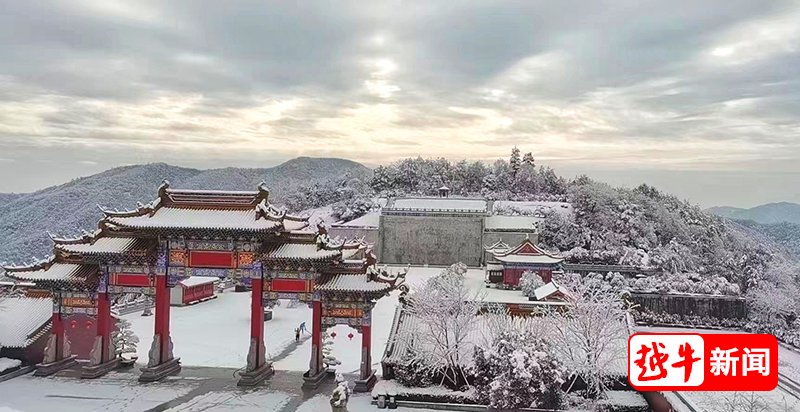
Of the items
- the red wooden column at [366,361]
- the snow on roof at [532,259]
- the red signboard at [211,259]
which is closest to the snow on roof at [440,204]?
the snow on roof at [532,259]

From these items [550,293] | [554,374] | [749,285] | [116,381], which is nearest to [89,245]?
[116,381]

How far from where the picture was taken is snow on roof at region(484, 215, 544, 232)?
4840cm

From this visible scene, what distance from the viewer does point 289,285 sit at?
707 inches

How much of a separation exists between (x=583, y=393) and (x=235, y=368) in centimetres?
1096

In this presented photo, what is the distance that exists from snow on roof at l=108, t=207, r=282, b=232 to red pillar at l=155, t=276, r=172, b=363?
5.75 feet

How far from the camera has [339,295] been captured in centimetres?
1761

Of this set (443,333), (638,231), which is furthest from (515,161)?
(443,333)

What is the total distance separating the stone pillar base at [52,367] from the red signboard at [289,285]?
24.1 feet

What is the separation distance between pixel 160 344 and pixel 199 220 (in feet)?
13.2

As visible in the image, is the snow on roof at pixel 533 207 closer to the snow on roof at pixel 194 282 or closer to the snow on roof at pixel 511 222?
the snow on roof at pixel 511 222

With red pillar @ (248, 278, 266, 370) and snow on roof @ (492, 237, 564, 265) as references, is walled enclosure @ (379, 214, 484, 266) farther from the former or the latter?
red pillar @ (248, 278, 266, 370)

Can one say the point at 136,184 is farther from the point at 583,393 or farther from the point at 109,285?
the point at 583,393

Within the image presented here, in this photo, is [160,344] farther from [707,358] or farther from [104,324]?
[707,358]

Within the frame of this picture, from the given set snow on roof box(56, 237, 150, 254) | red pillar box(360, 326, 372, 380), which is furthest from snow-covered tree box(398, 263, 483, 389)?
snow on roof box(56, 237, 150, 254)
